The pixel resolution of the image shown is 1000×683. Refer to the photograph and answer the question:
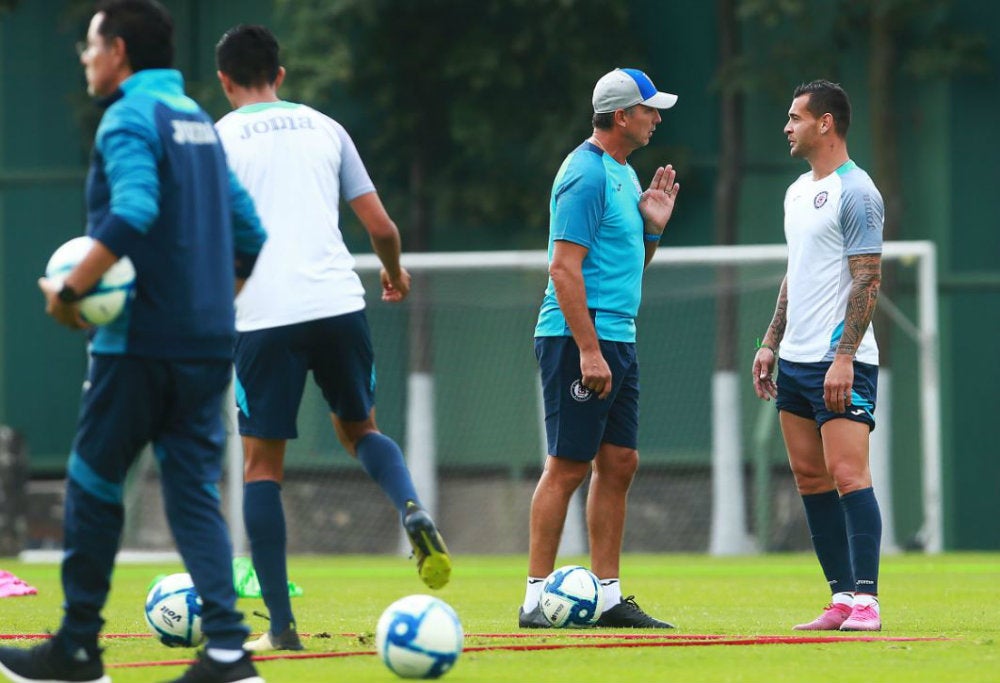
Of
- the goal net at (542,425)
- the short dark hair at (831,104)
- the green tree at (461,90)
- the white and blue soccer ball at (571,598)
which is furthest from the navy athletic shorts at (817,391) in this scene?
the green tree at (461,90)

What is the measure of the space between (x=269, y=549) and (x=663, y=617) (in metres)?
2.50

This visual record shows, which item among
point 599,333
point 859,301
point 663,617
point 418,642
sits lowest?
point 663,617

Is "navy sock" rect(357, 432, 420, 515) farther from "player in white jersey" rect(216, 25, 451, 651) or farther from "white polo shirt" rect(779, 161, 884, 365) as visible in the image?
"white polo shirt" rect(779, 161, 884, 365)

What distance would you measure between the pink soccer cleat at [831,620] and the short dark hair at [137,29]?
345cm

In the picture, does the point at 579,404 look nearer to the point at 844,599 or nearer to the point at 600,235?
the point at 600,235

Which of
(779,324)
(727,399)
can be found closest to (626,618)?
(779,324)

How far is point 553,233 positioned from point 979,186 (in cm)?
1084

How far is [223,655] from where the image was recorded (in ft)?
15.4

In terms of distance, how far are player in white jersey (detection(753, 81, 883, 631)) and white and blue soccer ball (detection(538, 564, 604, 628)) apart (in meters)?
0.86

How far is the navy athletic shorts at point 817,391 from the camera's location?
684 cm

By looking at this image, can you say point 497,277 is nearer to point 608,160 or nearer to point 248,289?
point 608,160

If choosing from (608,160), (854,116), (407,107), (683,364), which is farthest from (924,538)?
(608,160)

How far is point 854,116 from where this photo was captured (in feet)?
56.0

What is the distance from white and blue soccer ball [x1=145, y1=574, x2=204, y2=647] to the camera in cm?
603
